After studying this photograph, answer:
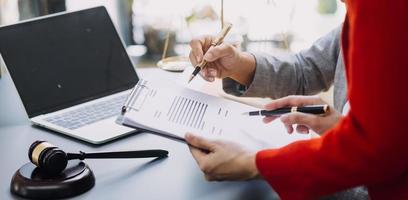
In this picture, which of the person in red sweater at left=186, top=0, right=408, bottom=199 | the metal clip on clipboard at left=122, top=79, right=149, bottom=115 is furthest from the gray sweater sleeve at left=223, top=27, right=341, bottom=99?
the person in red sweater at left=186, top=0, right=408, bottom=199

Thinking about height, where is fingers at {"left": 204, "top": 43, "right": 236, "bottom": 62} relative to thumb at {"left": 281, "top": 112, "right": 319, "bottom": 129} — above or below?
below

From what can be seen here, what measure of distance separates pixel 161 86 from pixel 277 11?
971 millimetres

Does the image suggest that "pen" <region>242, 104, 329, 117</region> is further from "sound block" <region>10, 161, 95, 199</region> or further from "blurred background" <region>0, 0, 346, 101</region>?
"blurred background" <region>0, 0, 346, 101</region>

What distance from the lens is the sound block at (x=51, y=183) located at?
78cm

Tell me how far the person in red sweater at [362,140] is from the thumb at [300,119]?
98mm

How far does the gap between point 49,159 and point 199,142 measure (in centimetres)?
22

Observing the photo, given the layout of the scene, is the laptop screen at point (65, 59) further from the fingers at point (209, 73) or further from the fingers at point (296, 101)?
the fingers at point (296, 101)

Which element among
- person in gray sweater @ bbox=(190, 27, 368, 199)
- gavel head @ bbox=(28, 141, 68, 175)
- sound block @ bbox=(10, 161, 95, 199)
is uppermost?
gavel head @ bbox=(28, 141, 68, 175)

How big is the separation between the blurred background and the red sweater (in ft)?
3.20

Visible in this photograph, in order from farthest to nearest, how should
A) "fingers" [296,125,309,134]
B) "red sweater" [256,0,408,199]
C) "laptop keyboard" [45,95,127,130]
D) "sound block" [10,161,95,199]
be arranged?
"laptop keyboard" [45,95,127,130] < "fingers" [296,125,309,134] < "sound block" [10,161,95,199] < "red sweater" [256,0,408,199]

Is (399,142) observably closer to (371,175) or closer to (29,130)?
(371,175)

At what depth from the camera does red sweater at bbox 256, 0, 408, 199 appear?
1.89 feet

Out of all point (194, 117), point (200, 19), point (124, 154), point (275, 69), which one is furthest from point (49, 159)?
point (200, 19)

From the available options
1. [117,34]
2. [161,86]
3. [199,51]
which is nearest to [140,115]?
[161,86]
